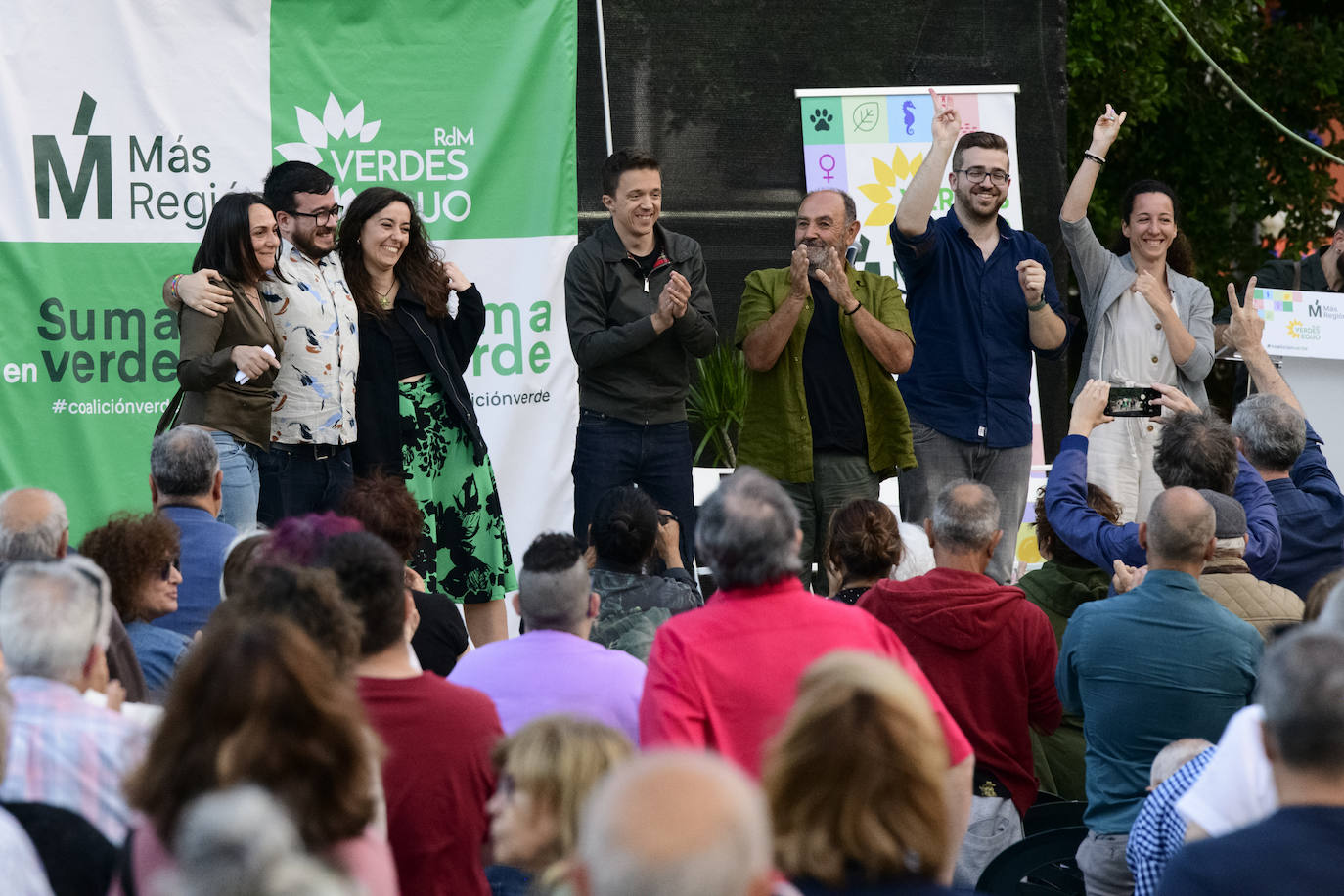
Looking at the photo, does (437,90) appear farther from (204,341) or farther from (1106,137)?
(1106,137)

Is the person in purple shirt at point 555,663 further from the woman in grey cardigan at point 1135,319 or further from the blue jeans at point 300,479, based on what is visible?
the woman in grey cardigan at point 1135,319

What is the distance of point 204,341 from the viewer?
180 inches

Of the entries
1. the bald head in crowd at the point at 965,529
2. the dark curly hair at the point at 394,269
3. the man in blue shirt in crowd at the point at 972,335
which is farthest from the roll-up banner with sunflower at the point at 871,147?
the bald head in crowd at the point at 965,529

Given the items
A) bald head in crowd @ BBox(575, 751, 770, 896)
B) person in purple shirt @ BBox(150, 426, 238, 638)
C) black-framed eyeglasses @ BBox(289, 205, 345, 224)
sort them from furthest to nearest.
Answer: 1. black-framed eyeglasses @ BBox(289, 205, 345, 224)
2. person in purple shirt @ BBox(150, 426, 238, 638)
3. bald head in crowd @ BBox(575, 751, 770, 896)

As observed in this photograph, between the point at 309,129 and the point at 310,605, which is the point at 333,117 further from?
the point at 310,605

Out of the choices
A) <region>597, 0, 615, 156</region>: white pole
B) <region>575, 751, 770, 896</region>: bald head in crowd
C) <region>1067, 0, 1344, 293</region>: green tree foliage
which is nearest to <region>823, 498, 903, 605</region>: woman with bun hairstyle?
<region>575, 751, 770, 896</region>: bald head in crowd

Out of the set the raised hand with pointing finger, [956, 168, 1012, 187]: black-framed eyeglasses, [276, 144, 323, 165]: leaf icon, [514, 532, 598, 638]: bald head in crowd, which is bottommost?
[514, 532, 598, 638]: bald head in crowd

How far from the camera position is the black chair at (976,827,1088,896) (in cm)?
330

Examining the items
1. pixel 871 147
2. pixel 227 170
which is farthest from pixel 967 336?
pixel 227 170

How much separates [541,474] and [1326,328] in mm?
3122

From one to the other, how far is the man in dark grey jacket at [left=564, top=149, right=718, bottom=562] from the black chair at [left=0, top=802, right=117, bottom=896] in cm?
310

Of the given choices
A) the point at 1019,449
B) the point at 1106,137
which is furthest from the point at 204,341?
the point at 1106,137

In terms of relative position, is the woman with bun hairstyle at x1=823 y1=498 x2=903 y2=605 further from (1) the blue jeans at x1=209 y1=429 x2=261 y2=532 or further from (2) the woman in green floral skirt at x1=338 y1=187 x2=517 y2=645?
(1) the blue jeans at x1=209 y1=429 x2=261 y2=532

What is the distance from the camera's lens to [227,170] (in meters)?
6.21
